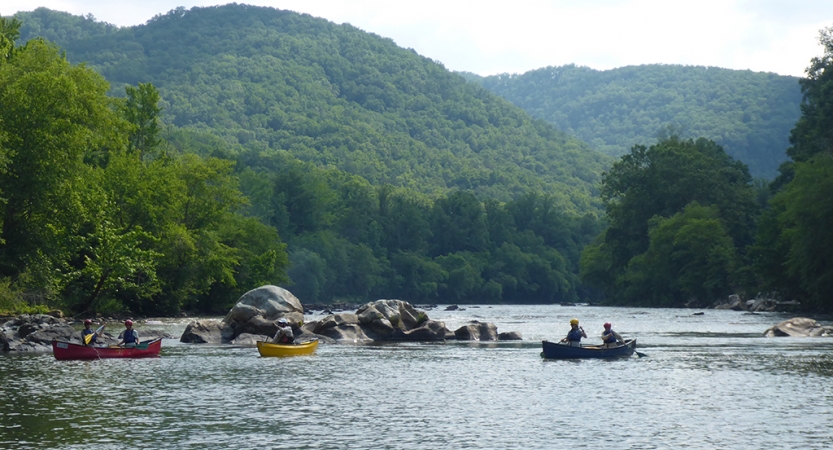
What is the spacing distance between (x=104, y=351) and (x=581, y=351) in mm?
20734

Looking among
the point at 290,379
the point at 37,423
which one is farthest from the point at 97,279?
the point at 37,423

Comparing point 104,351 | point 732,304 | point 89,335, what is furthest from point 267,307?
point 732,304

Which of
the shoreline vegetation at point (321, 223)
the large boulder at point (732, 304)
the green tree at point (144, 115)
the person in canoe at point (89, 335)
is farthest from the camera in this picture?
the large boulder at point (732, 304)

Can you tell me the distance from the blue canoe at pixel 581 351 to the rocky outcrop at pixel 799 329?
52.5 ft

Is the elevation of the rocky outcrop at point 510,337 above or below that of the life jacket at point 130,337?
below

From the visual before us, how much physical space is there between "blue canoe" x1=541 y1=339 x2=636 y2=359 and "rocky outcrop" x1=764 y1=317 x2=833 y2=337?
1599 centimetres

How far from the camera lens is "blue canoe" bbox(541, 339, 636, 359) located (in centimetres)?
4253

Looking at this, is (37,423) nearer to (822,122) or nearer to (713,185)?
(822,122)

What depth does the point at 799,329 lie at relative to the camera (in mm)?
55000

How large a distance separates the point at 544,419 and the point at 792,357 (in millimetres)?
20137

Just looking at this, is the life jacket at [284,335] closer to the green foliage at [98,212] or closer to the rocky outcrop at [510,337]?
the rocky outcrop at [510,337]

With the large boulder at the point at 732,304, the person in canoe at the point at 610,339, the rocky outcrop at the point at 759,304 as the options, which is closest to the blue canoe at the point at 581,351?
the person in canoe at the point at 610,339

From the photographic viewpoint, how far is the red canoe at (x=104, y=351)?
132 ft

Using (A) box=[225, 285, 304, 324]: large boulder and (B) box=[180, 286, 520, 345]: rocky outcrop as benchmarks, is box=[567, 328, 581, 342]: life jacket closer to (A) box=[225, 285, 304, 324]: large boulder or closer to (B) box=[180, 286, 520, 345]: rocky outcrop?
(B) box=[180, 286, 520, 345]: rocky outcrop
